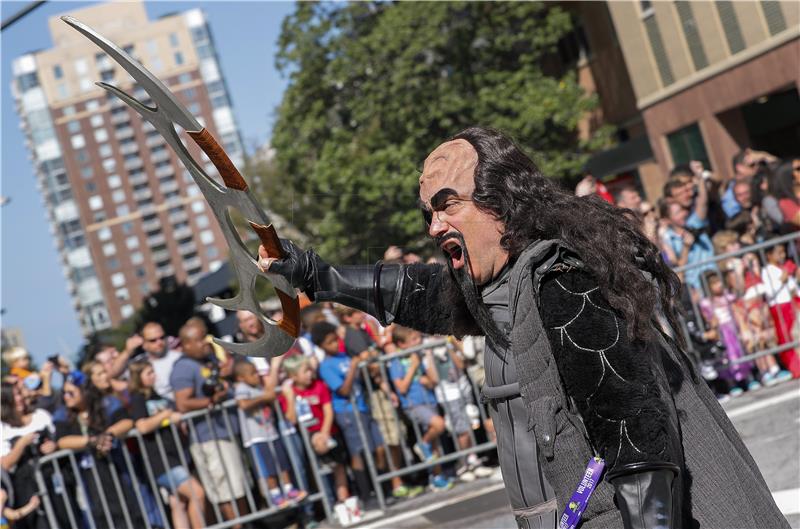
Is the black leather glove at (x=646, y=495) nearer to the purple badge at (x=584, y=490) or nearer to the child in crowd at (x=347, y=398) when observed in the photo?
the purple badge at (x=584, y=490)

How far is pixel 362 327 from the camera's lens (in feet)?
31.1

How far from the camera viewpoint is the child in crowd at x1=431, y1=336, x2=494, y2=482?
8922mm

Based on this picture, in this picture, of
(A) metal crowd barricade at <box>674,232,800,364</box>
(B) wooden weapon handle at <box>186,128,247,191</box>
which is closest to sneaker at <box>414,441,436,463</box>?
(A) metal crowd barricade at <box>674,232,800,364</box>

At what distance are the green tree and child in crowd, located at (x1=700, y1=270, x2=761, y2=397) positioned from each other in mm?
20072

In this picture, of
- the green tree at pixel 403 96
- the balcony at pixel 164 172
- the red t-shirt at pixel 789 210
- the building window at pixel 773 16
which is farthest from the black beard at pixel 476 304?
the balcony at pixel 164 172

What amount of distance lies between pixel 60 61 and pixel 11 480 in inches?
6751

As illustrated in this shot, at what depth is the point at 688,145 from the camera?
27.6m

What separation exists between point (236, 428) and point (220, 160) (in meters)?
5.79

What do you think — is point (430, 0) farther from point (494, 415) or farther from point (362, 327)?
point (494, 415)

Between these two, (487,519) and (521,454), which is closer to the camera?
(521,454)

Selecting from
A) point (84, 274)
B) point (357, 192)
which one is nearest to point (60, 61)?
point (84, 274)

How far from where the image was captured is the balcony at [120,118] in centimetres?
16712

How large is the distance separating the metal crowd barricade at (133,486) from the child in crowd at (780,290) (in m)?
3.92

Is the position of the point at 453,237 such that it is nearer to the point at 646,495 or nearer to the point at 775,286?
the point at 646,495
